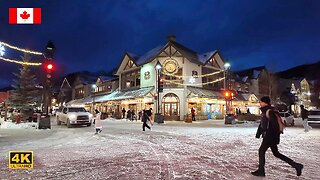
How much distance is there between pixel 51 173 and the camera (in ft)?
19.6

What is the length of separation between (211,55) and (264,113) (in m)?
35.3

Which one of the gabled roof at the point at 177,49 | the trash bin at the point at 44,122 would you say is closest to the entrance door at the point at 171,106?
the gabled roof at the point at 177,49

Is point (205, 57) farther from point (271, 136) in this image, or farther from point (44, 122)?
point (271, 136)

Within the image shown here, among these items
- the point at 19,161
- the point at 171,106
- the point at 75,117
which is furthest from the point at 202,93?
the point at 19,161

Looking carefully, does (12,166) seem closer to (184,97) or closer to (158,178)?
(158,178)

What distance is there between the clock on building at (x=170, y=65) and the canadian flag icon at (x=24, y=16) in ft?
87.3

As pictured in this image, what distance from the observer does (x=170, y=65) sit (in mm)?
37031

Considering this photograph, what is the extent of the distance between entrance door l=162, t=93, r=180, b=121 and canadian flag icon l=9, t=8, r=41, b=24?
2679cm

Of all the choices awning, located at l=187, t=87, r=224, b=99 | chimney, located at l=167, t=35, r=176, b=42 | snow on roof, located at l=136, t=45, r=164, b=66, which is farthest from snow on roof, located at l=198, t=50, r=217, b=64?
snow on roof, located at l=136, t=45, r=164, b=66

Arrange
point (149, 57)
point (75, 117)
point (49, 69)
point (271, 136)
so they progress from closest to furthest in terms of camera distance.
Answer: point (271, 136) < point (49, 69) < point (75, 117) < point (149, 57)

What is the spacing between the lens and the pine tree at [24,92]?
31.7 metres

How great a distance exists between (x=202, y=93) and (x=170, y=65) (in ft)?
19.5

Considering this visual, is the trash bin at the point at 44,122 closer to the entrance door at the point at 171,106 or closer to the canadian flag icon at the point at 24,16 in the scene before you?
the canadian flag icon at the point at 24,16

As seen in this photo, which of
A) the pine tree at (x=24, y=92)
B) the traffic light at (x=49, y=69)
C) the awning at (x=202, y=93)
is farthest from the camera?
the awning at (x=202, y=93)
